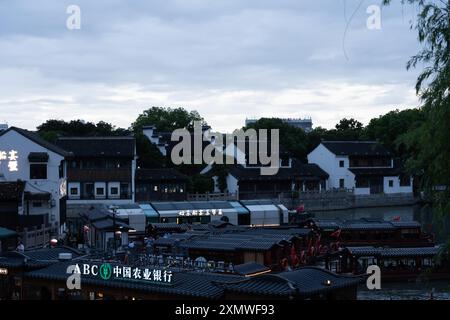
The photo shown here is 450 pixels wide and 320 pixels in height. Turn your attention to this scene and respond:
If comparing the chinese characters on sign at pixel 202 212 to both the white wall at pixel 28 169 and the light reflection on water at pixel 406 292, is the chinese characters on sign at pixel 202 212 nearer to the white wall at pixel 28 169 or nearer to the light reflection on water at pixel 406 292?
the white wall at pixel 28 169

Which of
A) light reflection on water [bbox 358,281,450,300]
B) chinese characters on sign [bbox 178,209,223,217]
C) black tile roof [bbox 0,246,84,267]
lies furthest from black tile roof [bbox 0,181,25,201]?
light reflection on water [bbox 358,281,450,300]

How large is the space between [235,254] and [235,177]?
3785cm

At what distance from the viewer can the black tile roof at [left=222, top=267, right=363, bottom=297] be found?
13.6 m

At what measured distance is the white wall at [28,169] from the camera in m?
38.8

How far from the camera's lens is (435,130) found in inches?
398

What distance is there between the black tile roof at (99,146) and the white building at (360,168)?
23.1 meters

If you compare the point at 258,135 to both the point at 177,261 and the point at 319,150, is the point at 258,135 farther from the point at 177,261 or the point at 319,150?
the point at 177,261

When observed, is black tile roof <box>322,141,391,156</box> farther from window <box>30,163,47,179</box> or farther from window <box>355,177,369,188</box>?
window <box>30,163,47,179</box>

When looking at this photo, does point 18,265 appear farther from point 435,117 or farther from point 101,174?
point 101,174

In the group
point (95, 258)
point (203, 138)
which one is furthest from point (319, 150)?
point (95, 258)

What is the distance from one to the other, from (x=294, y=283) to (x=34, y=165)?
2850cm

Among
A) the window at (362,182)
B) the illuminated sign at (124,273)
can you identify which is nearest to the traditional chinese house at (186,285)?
the illuminated sign at (124,273)

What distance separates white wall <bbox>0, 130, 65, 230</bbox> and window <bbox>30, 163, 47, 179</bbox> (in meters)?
0.18

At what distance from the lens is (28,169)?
129 feet
